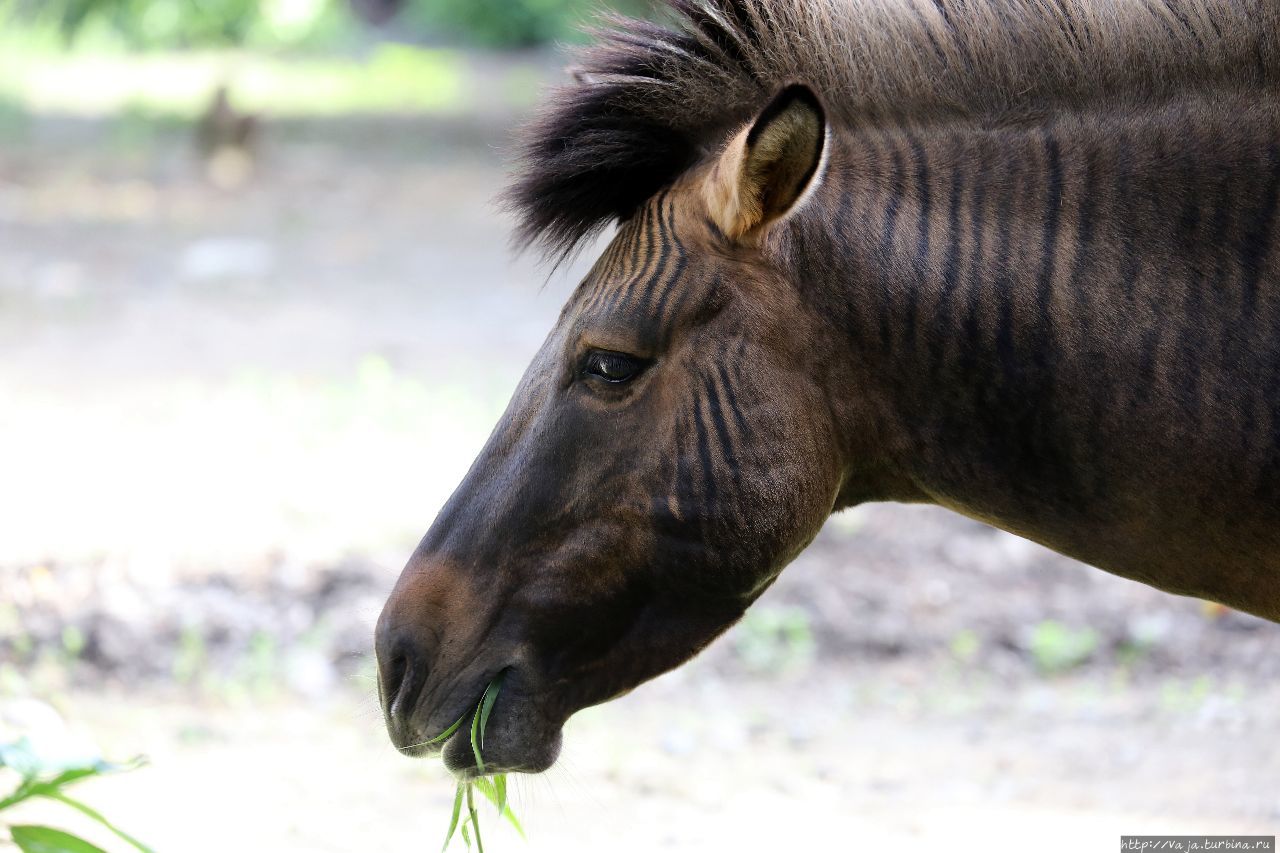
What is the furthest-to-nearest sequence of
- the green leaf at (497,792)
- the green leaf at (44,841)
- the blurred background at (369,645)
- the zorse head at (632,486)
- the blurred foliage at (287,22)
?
the blurred foliage at (287,22)
the blurred background at (369,645)
the green leaf at (497,792)
the zorse head at (632,486)
the green leaf at (44,841)

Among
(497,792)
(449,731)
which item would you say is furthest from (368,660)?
(449,731)

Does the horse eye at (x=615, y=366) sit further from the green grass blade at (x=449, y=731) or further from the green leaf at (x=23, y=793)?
the green leaf at (x=23, y=793)

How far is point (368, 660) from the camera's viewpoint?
3.08m

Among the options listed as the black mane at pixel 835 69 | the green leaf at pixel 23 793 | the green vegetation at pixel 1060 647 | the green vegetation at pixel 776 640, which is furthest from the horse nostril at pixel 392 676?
the green vegetation at pixel 1060 647

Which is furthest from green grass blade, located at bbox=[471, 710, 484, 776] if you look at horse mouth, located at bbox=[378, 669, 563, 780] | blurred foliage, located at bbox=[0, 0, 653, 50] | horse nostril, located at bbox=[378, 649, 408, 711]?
blurred foliage, located at bbox=[0, 0, 653, 50]

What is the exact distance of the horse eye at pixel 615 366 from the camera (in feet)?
8.39

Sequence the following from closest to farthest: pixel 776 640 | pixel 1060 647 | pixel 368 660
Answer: pixel 368 660 → pixel 1060 647 → pixel 776 640

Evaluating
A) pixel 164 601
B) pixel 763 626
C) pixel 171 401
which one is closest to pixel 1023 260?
pixel 763 626

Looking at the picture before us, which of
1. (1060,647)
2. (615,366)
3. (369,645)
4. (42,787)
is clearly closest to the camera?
(42,787)

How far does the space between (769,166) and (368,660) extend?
1.47 meters

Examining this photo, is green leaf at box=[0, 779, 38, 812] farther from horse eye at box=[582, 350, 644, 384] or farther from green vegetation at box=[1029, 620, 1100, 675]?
green vegetation at box=[1029, 620, 1100, 675]

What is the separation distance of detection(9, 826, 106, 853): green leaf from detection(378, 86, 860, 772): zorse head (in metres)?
0.59

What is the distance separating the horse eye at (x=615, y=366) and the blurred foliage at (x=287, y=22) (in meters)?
18.3

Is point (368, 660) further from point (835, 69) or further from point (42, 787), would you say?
point (835, 69)
